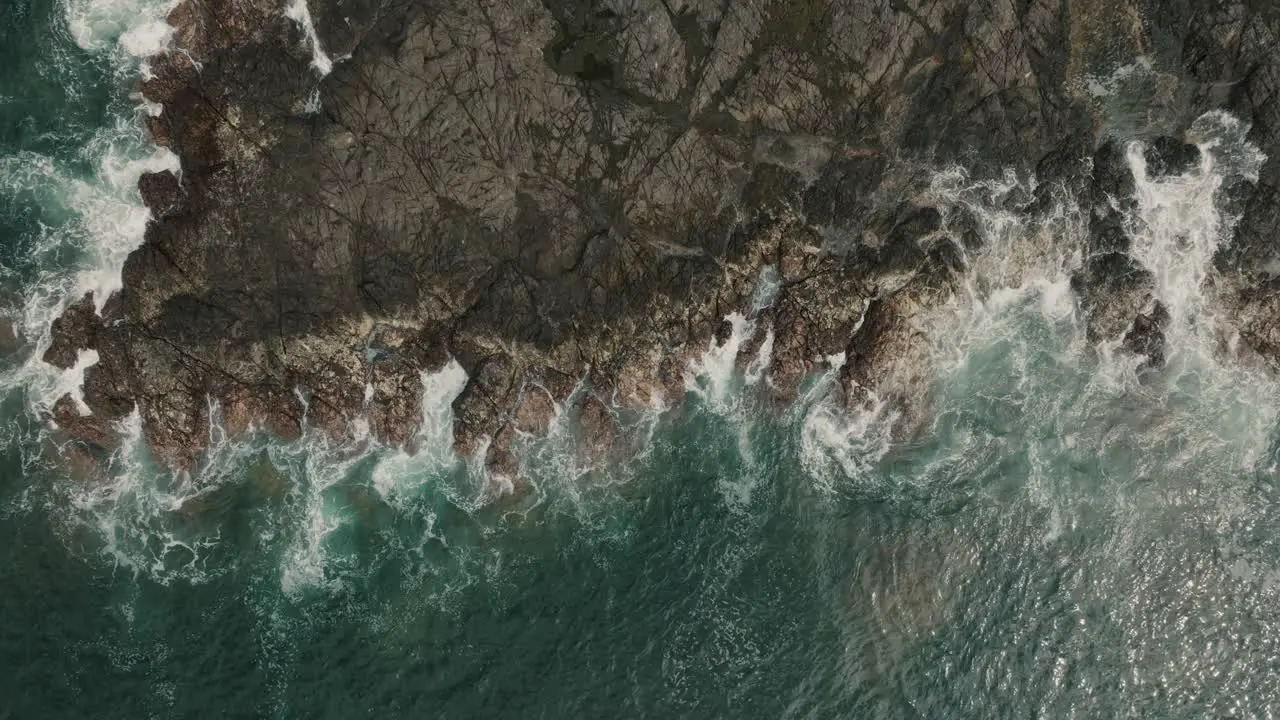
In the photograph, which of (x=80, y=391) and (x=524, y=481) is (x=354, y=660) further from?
(x=80, y=391)

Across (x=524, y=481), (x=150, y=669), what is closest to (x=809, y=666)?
(x=524, y=481)

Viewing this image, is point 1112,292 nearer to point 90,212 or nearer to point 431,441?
point 431,441

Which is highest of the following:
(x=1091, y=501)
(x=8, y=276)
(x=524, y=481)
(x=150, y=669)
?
(x=8, y=276)

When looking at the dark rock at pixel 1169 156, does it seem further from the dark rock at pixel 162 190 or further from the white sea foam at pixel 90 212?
the white sea foam at pixel 90 212

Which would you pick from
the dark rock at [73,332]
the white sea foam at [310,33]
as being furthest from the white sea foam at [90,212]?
the white sea foam at [310,33]

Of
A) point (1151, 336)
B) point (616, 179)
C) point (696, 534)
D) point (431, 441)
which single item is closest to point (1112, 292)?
Answer: point (1151, 336)

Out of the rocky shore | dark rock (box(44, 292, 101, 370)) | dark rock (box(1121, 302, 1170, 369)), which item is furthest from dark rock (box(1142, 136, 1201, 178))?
dark rock (box(44, 292, 101, 370))
